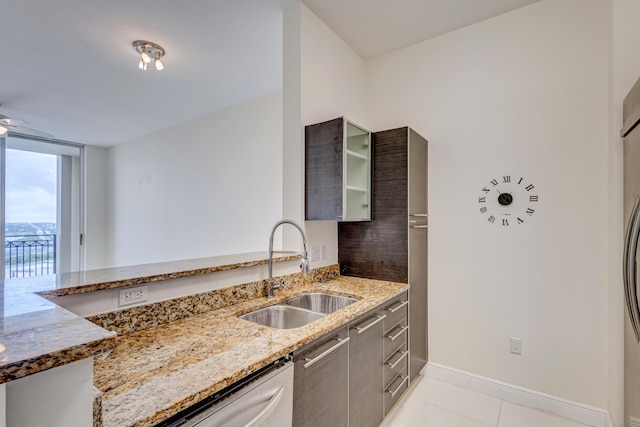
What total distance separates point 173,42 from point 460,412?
3703 millimetres

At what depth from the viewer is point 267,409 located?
1094 mm

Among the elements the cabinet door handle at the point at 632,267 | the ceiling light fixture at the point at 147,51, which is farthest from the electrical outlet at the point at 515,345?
the ceiling light fixture at the point at 147,51

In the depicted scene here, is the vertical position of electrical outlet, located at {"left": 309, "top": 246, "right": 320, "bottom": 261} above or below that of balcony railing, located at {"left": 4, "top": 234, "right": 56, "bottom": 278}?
above

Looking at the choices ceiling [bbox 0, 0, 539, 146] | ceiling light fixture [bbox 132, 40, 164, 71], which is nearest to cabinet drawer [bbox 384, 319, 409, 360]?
ceiling [bbox 0, 0, 539, 146]

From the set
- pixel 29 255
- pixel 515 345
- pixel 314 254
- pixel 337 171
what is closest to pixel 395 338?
pixel 314 254

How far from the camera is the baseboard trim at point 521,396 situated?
2033 mm

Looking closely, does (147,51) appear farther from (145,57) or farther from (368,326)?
(368,326)

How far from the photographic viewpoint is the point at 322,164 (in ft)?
7.25

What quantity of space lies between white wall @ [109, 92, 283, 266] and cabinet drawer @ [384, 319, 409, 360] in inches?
67.8

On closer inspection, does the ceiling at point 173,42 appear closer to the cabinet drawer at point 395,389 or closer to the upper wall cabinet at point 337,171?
the upper wall cabinet at point 337,171

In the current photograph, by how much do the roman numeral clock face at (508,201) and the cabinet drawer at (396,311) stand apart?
95 cm

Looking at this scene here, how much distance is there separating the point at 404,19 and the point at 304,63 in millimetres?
913

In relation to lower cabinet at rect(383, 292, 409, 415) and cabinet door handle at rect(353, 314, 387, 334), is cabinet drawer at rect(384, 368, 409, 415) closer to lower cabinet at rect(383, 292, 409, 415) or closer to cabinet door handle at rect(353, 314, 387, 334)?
lower cabinet at rect(383, 292, 409, 415)

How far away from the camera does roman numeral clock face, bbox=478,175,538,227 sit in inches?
89.0
